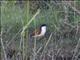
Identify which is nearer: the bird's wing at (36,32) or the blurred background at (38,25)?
the blurred background at (38,25)

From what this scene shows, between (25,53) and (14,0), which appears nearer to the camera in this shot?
(25,53)

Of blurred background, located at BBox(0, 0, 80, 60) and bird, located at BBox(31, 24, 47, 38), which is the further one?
bird, located at BBox(31, 24, 47, 38)

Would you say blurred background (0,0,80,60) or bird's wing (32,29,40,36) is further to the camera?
bird's wing (32,29,40,36)

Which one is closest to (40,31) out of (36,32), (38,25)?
(36,32)

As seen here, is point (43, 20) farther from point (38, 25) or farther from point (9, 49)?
point (9, 49)

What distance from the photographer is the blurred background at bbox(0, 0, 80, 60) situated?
522cm

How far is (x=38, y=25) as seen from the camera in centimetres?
560

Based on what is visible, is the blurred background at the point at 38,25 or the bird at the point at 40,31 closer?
the blurred background at the point at 38,25

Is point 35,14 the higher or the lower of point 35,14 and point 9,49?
the higher

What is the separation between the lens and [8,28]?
5.41 m

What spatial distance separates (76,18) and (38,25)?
449 millimetres

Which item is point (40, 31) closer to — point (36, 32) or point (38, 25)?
point (36, 32)

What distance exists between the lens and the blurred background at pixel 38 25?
17.1 feet

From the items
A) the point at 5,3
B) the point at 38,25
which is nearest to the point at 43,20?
the point at 38,25
